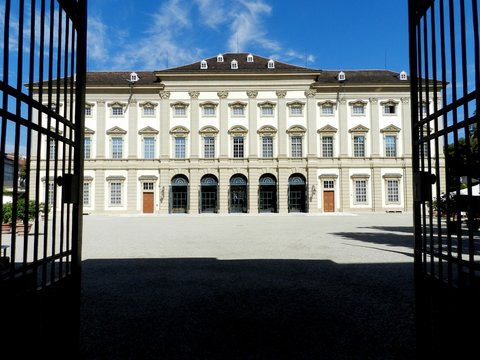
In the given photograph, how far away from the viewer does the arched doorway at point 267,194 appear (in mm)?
37750

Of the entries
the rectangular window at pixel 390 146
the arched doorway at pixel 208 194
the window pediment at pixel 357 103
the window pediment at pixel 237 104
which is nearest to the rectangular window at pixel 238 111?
the window pediment at pixel 237 104

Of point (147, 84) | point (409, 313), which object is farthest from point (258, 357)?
point (147, 84)

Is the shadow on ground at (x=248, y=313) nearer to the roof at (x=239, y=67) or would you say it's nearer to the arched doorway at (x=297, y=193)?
the arched doorway at (x=297, y=193)

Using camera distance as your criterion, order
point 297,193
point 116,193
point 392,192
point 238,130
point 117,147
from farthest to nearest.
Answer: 1. point 297,193
2. point 117,147
3. point 116,193
4. point 238,130
5. point 392,192

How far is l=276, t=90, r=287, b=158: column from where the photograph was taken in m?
37.3

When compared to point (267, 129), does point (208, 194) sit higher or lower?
lower

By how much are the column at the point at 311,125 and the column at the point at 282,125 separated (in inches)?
90.3

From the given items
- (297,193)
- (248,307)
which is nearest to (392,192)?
(297,193)

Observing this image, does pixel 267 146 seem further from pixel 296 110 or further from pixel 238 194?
pixel 238 194

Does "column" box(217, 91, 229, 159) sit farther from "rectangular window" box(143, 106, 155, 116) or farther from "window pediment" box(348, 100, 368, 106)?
"window pediment" box(348, 100, 368, 106)

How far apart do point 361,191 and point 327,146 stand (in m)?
5.66

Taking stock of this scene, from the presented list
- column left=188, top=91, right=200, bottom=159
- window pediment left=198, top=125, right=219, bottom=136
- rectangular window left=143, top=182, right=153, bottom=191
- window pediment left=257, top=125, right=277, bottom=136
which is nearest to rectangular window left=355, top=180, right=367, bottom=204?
window pediment left=257, top=125, right=277, bottom=136

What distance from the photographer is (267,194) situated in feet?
125

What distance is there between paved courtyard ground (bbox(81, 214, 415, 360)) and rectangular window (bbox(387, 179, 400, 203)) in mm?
29757
